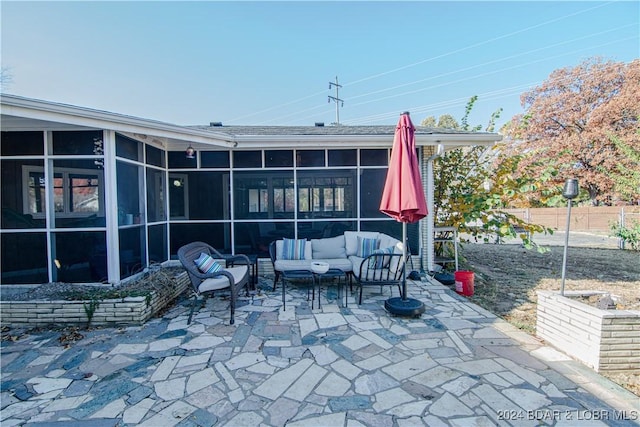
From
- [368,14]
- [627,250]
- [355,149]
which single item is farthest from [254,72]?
[627,250]

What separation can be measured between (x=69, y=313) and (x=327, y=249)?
3844 mm

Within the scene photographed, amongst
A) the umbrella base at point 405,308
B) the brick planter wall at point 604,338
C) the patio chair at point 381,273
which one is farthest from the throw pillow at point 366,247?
the brick planter wall at point 604,338

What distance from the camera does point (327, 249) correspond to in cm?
551

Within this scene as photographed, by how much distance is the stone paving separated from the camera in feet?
6.90

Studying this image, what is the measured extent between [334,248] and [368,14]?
6.43m

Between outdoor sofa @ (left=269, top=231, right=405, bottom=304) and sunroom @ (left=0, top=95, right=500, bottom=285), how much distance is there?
0.65 metres

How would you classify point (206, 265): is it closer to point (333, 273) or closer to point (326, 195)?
point (333, 273)

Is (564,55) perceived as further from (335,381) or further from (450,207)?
(335,381)

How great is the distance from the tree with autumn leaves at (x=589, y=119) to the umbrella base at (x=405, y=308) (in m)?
14.5

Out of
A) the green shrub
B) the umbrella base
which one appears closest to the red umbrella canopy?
the umbrella base

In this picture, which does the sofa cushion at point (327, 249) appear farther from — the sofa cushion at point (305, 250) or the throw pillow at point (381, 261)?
the throw pillow at point (381, 261)

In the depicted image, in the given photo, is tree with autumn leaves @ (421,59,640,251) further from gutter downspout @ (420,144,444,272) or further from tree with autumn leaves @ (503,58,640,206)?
gutter downspout @ (420,144,444,272)

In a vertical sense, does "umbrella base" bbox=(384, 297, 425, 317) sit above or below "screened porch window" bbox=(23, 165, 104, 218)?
below

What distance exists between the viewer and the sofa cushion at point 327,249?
5.50 meters
